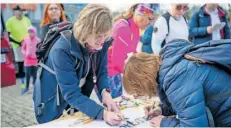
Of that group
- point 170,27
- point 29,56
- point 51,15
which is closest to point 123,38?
point 170,27

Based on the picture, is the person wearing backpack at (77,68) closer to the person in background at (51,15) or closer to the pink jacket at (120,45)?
the pink jacket at (120,45)

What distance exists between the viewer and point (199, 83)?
1.23 metres

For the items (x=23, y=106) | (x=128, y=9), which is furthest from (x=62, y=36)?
(x=23, y=106)

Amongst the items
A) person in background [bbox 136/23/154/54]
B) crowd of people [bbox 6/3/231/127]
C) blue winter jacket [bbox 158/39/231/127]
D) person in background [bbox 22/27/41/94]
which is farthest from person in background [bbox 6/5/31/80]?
blue winter jacket [bbox 158/39/231/127]

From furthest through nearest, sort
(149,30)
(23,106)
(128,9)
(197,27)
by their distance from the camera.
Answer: (23,106)
(197,27)
(149,30)
(128,9)

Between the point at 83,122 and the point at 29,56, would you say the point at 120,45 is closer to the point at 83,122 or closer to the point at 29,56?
the point at 83,122

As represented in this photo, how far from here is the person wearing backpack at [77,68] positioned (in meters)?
1.43

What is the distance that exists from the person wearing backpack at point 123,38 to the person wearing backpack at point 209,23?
89 centimetres

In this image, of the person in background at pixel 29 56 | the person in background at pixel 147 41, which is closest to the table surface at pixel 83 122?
the person in background at pixel 147 41

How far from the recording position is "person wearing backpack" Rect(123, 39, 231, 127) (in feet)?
4.00

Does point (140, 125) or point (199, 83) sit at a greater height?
point (199, 83)

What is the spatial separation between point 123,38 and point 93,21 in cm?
91

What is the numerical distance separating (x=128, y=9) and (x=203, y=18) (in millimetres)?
1161

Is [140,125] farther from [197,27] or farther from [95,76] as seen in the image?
[197,27]
